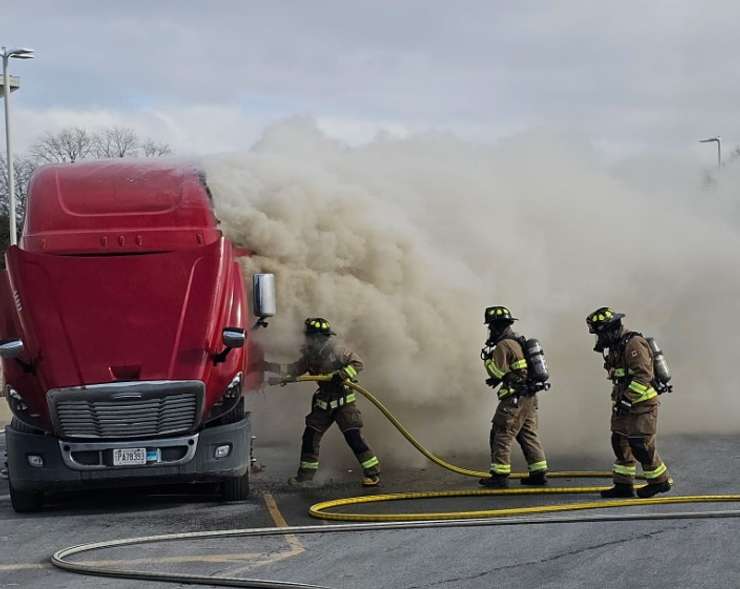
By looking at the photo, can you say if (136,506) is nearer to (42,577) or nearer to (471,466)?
(42,577)

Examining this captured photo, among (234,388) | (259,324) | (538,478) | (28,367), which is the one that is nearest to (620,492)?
(538,478)

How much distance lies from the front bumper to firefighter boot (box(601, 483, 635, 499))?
329 centimetres

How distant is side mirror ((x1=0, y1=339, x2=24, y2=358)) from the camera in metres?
9.36

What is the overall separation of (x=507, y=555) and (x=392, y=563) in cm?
78

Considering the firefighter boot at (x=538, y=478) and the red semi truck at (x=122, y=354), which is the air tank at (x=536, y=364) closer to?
A: the firefighter boot at (x=538, y=478)

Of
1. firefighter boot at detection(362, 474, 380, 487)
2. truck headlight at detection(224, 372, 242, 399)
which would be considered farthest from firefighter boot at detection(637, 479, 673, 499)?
truck headlight at detection(224, 372, 242, 399)

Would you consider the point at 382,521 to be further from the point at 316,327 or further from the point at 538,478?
the point at 316,327

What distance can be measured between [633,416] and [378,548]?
10.3 ft

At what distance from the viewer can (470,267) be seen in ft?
45.0

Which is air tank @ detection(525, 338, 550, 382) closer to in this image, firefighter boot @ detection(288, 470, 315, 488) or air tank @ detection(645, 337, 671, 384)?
air tank @ detection(645, 337, 671, 384)

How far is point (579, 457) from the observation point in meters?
12.6

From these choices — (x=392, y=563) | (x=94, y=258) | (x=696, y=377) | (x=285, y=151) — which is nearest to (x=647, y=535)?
(x=392, y=563)

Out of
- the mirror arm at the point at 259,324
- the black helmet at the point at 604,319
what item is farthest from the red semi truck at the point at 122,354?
the black helmet at the point at 604,319

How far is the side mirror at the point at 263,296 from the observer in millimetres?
10477
